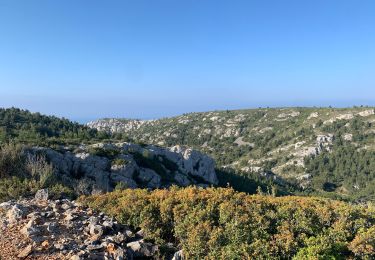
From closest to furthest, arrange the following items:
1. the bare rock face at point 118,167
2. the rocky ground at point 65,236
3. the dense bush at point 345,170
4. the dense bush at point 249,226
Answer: the dense bush at point 249,226 < the rocky ground at point 65,236 < the bare rock face at point 118,167 < the dense bush at point 345,170

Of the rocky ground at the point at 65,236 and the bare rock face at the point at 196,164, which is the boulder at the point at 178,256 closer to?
the rocky ground at the point at 65,236

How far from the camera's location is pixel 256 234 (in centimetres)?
736

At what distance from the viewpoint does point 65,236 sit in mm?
8633

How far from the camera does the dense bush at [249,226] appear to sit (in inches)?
269

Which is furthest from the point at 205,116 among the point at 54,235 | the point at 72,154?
the point at 54,235

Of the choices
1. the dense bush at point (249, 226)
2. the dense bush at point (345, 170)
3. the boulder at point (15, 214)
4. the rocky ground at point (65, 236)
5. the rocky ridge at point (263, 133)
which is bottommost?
the dense bush at point (345, 170)

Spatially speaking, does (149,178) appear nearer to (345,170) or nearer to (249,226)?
(249,226)

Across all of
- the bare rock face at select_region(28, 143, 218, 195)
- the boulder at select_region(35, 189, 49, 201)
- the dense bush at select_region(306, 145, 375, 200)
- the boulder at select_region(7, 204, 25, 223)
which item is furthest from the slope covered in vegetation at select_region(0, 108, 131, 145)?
the dense bush at select_region(306, 145, 375, 200)

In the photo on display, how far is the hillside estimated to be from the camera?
334 feet

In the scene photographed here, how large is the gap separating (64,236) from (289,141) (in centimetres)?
13005

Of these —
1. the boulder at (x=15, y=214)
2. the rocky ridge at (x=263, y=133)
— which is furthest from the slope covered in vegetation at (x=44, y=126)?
the rocky ridge at (x=263, y=133)

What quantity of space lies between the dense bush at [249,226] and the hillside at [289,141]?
72004mm

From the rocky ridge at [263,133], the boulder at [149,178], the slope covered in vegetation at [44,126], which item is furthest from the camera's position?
the rocky ridge at [263,133]

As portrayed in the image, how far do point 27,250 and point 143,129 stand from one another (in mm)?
165168
